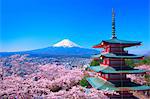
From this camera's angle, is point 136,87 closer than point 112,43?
Yes

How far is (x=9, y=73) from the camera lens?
49.4ft

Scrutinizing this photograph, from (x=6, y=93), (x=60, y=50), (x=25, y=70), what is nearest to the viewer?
(x=6, y=93)

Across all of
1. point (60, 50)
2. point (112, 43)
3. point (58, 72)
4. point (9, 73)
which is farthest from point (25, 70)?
point (60, 50)

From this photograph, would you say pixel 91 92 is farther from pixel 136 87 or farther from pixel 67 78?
pixel 67 78

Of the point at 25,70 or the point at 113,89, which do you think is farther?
the point at 25,70

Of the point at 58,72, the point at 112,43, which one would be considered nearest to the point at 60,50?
the point at 58,72

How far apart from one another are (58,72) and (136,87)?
7.49 m

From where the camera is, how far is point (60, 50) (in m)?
68.7

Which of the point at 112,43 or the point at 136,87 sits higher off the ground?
the point at 112,43

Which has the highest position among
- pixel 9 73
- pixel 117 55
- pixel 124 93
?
pixel 117 55

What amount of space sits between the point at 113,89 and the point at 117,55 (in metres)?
2.27

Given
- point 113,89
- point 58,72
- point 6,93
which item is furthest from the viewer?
point 58,72

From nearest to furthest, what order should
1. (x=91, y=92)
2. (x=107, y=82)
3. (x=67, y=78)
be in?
(x=91, y=92) → (x=107, y=82) → (x=67, y=78)

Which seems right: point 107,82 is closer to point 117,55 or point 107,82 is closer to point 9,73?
point 117,55
